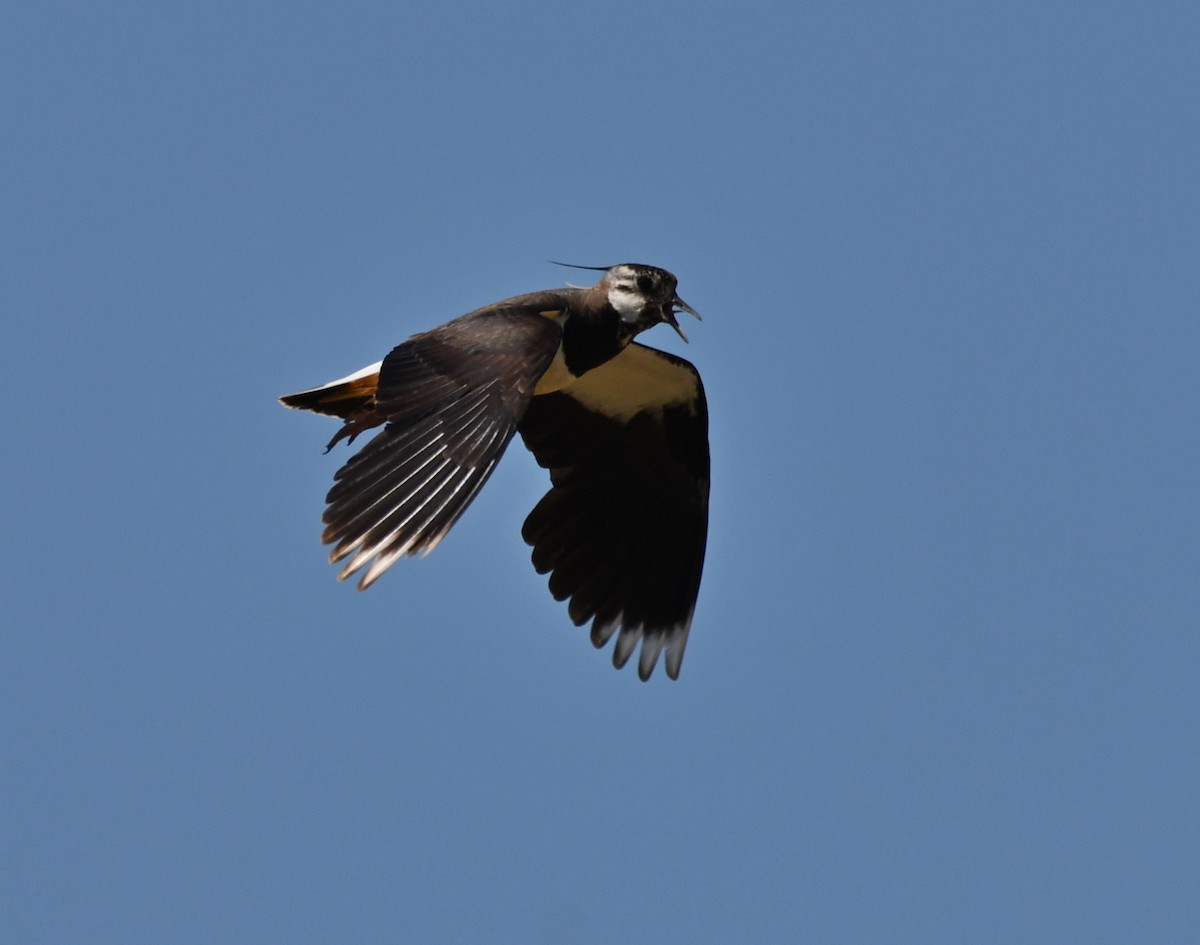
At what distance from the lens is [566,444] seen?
1095 cm

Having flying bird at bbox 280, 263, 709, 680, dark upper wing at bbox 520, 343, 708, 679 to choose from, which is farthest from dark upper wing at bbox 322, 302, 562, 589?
dark upper wing at bbox 520, 343, 708, 679

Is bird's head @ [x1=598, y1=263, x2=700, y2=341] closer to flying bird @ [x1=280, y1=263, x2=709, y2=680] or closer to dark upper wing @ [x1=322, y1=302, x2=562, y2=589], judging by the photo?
flying bird @ [x1=280, y1=263, x2=709, y2=680]

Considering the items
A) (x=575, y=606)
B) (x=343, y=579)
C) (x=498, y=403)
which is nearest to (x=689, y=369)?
(x=575, y=606)

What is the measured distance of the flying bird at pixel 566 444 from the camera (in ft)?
27.6

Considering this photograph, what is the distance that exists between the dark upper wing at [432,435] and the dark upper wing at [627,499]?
5.43 ft

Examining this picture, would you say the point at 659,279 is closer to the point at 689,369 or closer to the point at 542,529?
the point at 689,369

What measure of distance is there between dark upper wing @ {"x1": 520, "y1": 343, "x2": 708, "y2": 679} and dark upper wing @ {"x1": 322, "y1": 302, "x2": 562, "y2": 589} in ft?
5.43

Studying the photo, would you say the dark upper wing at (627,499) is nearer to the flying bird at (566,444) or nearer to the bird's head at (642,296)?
the flying bird at (566,444)

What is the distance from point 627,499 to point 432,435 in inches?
96.1

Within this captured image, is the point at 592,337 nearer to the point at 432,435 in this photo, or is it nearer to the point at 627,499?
the point at 627,499

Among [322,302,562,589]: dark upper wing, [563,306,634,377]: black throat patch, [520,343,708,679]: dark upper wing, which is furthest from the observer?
[520,343,708,679]: dark upper wing

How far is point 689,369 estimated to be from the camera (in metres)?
10.9

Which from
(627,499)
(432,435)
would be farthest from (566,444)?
(432,435)

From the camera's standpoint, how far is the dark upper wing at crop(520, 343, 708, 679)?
10.7m
